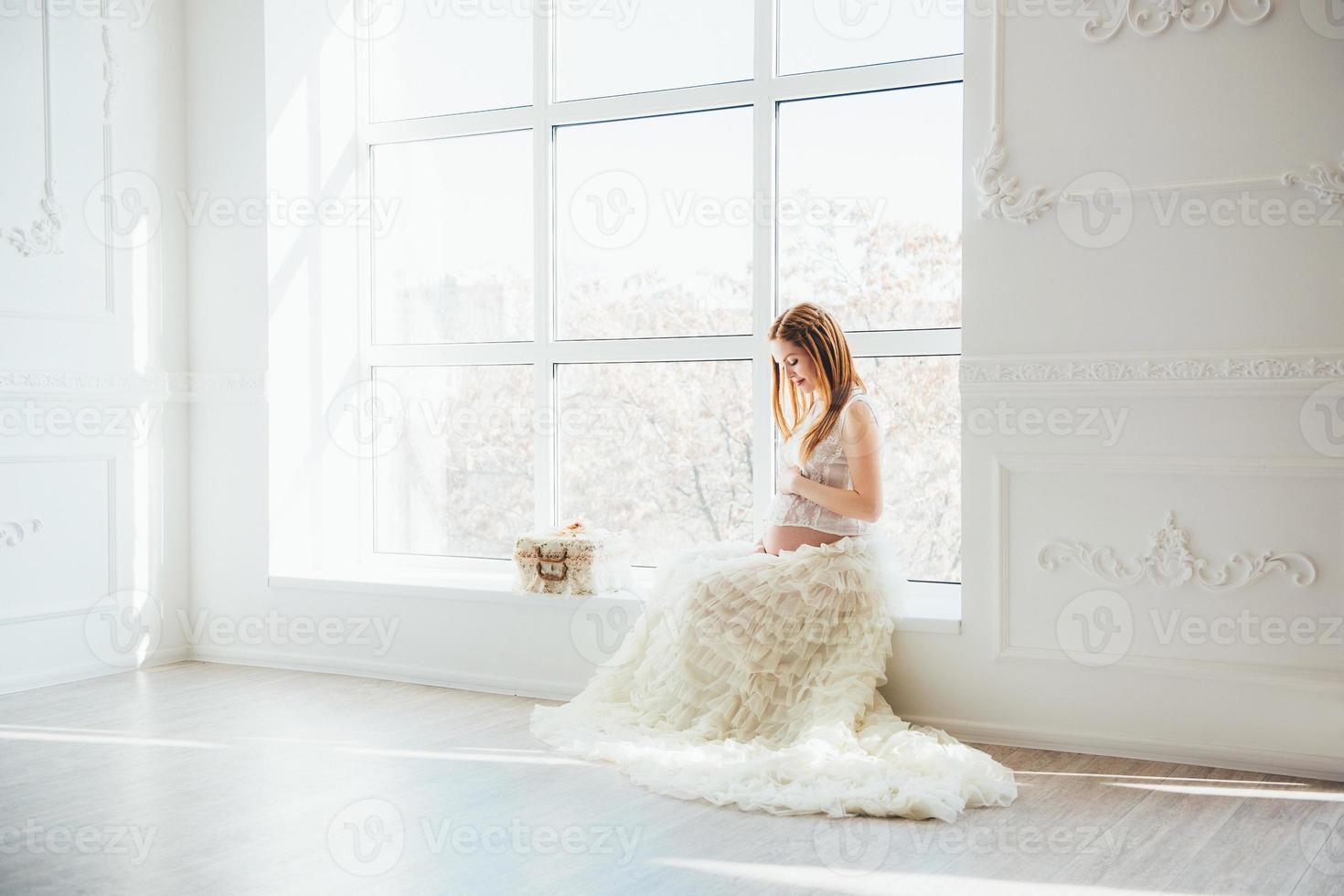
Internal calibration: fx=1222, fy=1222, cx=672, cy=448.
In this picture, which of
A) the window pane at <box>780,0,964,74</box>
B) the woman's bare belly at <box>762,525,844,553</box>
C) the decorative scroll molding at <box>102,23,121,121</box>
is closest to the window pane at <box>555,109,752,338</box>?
the window pane at <box>780,0,964,74</box>

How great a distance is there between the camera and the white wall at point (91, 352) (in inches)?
160

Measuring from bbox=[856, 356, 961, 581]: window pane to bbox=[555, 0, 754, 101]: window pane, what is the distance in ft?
3.76

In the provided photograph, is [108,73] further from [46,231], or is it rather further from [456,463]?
[456,463]

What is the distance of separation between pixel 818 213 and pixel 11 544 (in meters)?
2.86

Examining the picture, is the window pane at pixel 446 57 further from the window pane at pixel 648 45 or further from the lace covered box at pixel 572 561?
the lace covered box at pixel 572 561

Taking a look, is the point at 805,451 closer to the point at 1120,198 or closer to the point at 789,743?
the point at 789,743

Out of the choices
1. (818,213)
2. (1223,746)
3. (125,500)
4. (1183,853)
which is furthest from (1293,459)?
(125,500)

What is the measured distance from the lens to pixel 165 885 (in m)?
2.28

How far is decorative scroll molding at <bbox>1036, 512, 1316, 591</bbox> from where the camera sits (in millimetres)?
3021

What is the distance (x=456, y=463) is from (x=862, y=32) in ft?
6.90

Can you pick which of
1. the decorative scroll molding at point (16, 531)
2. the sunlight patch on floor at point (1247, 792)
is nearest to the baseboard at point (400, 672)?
the decorative scroll molding at point (16, 531)

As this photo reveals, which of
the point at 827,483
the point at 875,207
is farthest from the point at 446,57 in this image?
the point at 827,483

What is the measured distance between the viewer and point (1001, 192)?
3.30 m

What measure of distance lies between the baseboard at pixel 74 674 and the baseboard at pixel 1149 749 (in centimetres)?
277
